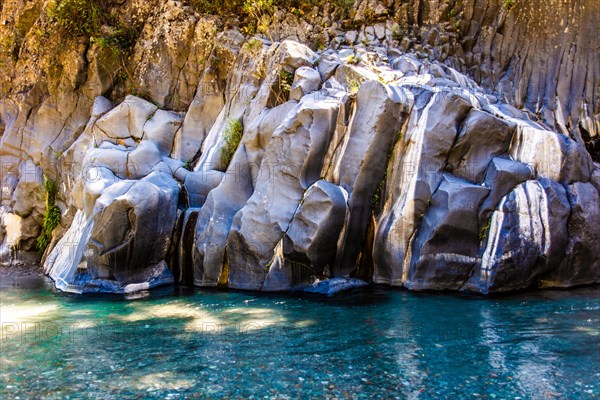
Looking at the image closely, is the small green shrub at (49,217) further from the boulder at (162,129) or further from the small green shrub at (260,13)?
the small green shrub at (260,13)

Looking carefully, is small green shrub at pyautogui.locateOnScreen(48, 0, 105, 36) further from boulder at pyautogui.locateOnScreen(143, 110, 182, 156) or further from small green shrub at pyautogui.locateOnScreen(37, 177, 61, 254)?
small green shrub at pyautogui.locateOnScreen(37, 177, 61, 254)

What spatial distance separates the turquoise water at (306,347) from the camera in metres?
5.21

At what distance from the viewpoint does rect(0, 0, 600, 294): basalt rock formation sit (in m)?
9.55

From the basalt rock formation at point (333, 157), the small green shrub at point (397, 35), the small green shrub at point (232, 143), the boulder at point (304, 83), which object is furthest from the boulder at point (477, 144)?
A: the small green shrub at point (232, 143)

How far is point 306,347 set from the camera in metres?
6.42

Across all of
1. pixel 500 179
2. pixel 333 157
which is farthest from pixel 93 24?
pixel 500 179

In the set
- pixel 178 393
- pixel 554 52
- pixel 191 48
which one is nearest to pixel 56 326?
pixel 178 393

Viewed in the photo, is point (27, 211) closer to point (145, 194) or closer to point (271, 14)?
point (145, 194)

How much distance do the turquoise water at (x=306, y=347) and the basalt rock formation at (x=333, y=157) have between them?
958 millimetres

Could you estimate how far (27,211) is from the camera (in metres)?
14.9

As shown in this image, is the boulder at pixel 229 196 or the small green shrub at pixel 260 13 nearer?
the boulder at pixel 229 196

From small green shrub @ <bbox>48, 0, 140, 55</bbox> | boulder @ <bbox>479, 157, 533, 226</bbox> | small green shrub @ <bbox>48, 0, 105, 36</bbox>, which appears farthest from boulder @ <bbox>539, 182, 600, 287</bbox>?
small green shrub @ <bbox>48, 0, 105, 36</bbox>

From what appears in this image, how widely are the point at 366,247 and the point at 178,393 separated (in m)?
5.82

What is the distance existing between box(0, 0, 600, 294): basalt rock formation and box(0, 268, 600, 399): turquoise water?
3.14 ft
